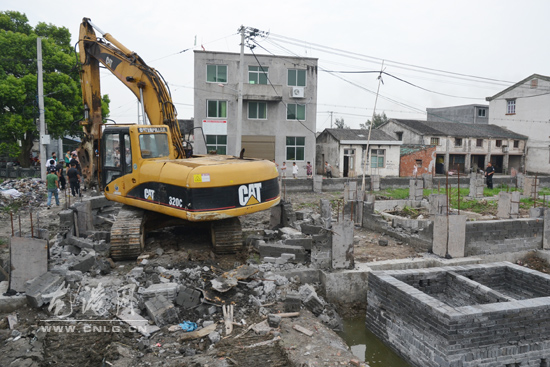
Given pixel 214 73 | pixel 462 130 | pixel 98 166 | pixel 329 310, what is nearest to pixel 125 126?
pixel 98 166

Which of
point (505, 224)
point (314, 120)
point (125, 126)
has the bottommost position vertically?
point (505, 224)

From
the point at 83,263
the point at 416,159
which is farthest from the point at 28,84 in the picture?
the point at 416,159

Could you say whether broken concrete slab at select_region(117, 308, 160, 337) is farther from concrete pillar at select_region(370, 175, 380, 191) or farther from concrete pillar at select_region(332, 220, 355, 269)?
concrete pillar at select_region(370, 175, 380, 191)

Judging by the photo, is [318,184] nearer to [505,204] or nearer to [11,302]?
[505,204]

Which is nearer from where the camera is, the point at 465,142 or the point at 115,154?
the point at 115,154

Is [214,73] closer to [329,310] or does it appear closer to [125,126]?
[125,126]

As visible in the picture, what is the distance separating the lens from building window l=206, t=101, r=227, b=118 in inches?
1032

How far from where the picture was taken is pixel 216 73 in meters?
26.0

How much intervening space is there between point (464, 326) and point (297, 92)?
76.0 ft

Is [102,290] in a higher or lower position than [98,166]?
lower

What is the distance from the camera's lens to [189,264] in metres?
7.61

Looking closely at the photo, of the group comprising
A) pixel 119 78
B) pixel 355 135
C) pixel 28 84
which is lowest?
pixel 355 135

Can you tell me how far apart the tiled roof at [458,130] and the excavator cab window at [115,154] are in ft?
91.0

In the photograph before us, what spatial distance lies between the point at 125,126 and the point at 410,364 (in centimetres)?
705
